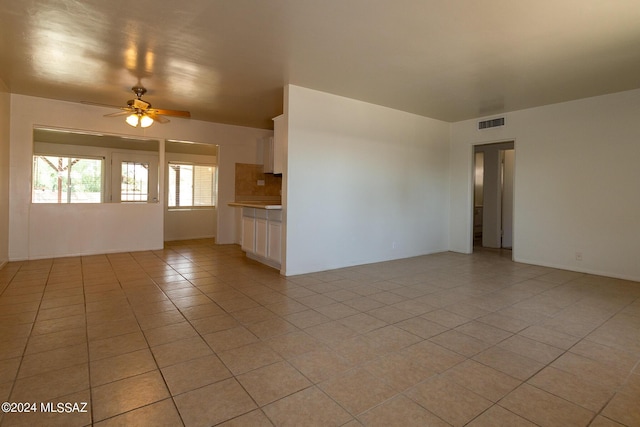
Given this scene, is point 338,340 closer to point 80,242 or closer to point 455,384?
point 455,384

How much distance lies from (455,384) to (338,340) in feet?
3.04

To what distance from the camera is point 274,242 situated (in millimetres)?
5055

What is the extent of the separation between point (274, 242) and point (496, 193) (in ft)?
18.2

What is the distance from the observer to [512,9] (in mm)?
2693

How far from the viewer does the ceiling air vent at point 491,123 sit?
612cm

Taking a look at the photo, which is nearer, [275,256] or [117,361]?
[117,361]

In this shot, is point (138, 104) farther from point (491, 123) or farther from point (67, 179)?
point (491, 123)

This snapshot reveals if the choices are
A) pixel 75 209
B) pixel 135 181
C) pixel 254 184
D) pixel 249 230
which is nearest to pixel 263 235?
pixel 249 230

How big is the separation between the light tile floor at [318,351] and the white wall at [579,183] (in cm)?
78

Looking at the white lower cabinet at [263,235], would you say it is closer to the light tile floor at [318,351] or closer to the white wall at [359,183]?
the white wall at [359,183]

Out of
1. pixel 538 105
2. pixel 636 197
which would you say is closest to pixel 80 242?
pixel 538 105

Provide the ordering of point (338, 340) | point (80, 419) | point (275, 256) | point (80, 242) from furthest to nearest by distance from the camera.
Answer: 1. point (80, 242)
2. point (275, 256)
3. point (338, 340)
4. point (80, 419)

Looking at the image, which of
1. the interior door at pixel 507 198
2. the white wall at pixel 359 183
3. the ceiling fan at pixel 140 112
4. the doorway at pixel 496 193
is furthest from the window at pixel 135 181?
the interior door at pixel 507 198

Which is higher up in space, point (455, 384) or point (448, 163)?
point (448, 163)
